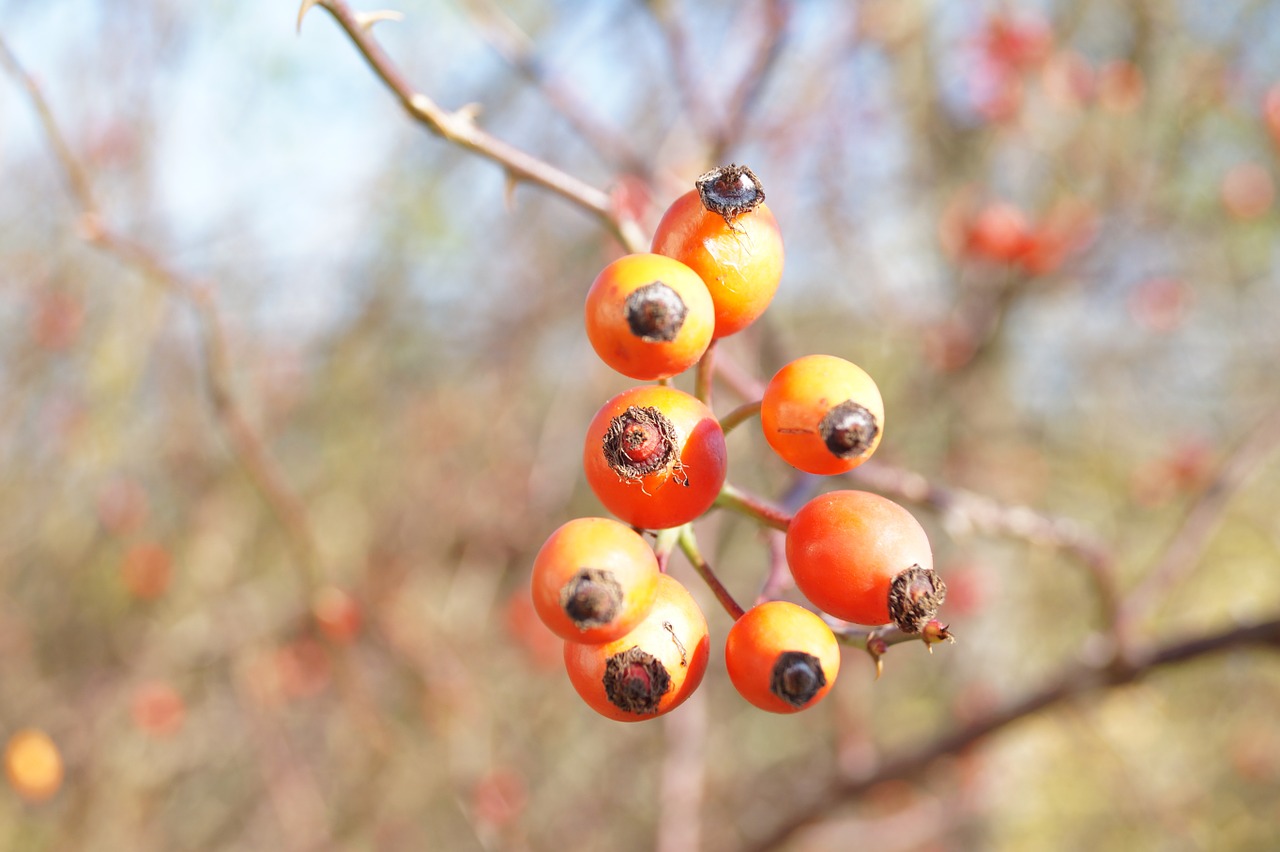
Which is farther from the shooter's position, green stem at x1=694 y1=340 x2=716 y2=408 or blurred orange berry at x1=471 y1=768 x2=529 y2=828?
blurred orange berry at x1=471 y1=768 x2=529 y2=828

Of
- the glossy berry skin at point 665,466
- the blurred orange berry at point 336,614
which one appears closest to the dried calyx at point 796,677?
the glossy berry skin at point 665,466

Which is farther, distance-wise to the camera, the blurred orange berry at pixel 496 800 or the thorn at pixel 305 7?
the blurred orange berry at pixel 496 800

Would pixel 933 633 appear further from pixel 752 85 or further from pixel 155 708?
pixel 155 708

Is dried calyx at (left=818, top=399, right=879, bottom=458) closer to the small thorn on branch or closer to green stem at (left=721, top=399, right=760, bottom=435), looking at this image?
green stem at (left=721, top=399, right=760, bottom=435)

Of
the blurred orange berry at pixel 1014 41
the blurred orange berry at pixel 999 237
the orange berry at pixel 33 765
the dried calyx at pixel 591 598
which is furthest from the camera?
the blurred orange berry at pixel 1014 41

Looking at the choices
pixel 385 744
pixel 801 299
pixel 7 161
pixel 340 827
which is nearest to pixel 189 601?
pixel 385 744

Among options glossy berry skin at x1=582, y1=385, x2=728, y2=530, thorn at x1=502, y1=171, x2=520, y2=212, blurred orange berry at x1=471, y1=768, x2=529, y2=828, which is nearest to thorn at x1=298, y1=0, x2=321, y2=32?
thorn at x1=502, y1=171, x2=520, y2=212

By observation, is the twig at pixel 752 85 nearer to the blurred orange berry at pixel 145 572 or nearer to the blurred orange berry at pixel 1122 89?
the blurred orange berry at pixel 1122 89
